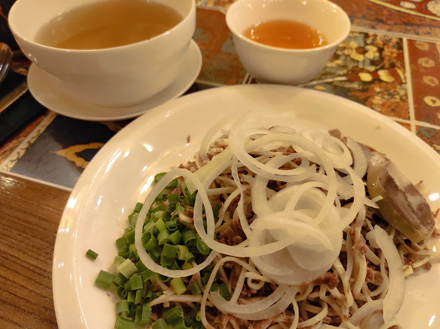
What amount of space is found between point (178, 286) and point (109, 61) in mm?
844

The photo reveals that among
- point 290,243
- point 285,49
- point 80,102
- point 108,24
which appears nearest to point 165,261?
point 290,243

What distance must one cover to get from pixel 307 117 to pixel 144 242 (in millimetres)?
879

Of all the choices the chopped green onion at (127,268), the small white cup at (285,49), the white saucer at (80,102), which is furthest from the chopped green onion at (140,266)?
the small white cup at (285,49)

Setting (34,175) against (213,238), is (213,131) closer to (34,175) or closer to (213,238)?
(213,238)

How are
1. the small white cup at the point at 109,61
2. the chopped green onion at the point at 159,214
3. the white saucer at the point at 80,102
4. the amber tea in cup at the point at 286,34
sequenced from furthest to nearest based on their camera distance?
the amber tea in cup at the point at 286,34 → the white saucer at the point at 80,102 → the small white cup at the point at 109,61 → the chopped green onion at the point at 159,214

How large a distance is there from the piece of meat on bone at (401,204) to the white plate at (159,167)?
0.12m

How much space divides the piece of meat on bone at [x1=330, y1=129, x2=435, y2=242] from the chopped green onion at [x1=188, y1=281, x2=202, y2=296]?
0.64 meters

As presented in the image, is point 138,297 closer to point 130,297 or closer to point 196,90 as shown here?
point 130,297

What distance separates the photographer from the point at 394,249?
3.37 feet

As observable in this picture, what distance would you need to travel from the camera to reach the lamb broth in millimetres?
1594

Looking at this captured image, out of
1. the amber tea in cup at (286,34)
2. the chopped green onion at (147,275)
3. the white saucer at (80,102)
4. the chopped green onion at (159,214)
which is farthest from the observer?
the amber tea in cup at (286,34)

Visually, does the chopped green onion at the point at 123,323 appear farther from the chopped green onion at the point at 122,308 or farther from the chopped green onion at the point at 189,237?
the chopped green onion at the point at 189,237

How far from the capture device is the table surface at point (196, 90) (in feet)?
3.66

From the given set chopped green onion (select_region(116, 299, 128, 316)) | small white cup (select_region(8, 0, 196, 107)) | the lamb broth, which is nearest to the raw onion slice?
chopped green onion (select_region(116, 299, 128, 316))
